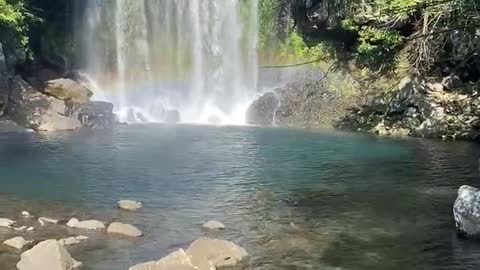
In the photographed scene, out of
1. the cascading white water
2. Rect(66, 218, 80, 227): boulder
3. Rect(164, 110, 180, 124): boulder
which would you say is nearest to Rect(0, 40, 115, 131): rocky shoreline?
Rect(164, 110, 180, 124): boulder

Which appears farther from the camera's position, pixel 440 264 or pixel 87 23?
pixel 87 23

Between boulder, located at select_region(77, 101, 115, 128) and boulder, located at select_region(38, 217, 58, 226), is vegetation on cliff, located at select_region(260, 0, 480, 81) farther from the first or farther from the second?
boulder, located at select_region(38, 217, 58, 226)

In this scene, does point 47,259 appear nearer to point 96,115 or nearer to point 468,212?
point 468,212

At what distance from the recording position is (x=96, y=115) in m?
38.8

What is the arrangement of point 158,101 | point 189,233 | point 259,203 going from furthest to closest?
point 158,101
point 259,203
point 189,233

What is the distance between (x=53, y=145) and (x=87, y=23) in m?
18.7

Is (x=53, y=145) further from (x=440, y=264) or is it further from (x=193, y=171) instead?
(x=440, y=264)

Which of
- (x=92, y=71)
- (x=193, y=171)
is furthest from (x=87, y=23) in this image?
(x=193, y=171)

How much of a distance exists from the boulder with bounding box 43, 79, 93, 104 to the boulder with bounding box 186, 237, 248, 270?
28.4 m

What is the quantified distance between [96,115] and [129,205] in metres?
21.6

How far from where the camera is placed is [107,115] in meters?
39.5

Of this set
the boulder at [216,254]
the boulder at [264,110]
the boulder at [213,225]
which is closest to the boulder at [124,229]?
the boulder at [213,225]

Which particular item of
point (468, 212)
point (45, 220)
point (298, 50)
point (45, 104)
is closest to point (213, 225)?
point (45, 220)

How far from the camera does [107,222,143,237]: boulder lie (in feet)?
50.6
